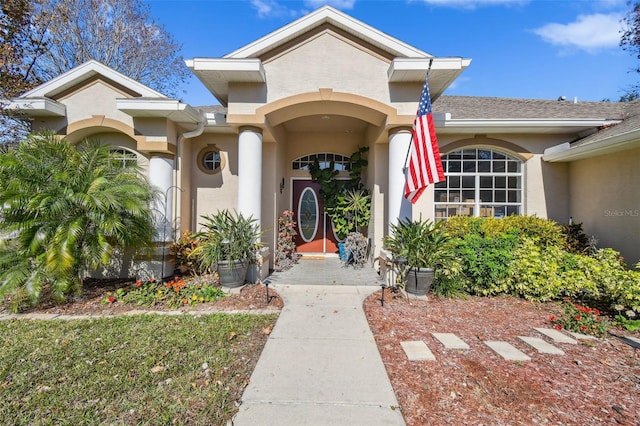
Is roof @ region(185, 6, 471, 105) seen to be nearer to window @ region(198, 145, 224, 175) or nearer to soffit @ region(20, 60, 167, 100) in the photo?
soffit @ region(20, 60, 167, 100)

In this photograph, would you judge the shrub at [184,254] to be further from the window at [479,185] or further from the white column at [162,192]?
the window at [479,185]

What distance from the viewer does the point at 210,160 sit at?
319 inches

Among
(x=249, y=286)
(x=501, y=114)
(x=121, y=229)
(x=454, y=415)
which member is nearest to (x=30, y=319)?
(x=121, y=229)

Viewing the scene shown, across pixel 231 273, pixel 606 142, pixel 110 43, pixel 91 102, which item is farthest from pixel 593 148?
pixel 110 43

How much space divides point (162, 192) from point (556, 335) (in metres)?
8.09

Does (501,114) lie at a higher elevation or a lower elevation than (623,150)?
higher

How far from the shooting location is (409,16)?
30.3 feet

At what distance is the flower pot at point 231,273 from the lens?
563 centimetres

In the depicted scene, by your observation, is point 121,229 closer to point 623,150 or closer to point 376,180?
point 376,180

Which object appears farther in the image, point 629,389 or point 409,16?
point 409,16

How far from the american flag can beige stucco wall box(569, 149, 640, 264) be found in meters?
5.04

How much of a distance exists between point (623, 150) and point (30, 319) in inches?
490

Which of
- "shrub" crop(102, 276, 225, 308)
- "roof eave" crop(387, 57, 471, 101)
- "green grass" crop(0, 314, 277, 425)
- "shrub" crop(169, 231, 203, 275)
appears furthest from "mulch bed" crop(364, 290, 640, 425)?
"roof eave" crop(387, 57, 471, 101)

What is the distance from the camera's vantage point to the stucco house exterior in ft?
20.4
